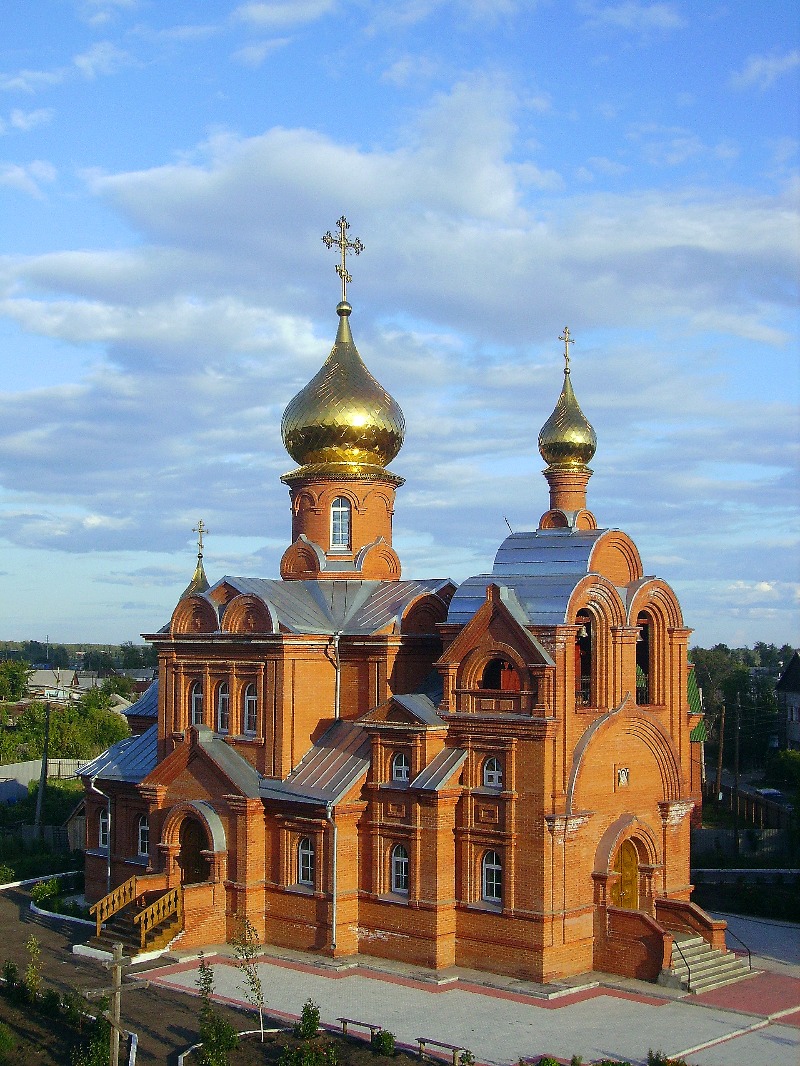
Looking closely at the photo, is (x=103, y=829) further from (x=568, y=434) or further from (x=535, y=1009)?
(x=568, y=434)

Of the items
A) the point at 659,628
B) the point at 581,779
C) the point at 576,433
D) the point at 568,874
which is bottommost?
the point at 568,874

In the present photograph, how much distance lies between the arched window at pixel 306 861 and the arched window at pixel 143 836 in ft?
12.8

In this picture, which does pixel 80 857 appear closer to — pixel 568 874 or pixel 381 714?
pixel 381 714

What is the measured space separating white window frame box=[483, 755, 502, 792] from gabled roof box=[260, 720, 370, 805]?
6.92 ft

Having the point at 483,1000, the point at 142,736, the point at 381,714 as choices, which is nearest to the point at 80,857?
the point at 142,736

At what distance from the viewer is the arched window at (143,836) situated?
72.1 feet

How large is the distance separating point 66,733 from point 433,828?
30315 millimetres

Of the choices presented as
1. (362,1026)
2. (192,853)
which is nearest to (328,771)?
(192,853)

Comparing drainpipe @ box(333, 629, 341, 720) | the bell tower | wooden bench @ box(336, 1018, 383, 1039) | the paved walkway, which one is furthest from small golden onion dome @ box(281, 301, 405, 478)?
wooden bench @ box(336, 1018, 383, 1039)

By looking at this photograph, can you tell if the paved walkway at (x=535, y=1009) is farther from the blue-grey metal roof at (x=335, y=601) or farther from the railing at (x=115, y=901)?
the blue-grey metal roof at (x=335, y=601)

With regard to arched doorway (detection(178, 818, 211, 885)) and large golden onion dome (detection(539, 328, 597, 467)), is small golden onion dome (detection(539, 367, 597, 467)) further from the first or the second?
arched doorway (detection(178, 818, 211, 885))

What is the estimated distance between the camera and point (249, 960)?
1786 centimetres

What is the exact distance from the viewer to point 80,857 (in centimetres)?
2683

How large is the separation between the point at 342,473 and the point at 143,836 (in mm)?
8038
